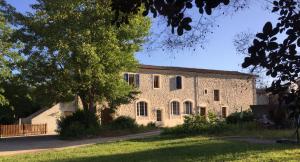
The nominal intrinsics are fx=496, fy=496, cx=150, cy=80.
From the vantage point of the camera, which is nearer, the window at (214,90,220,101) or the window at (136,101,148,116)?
the window at (136,101,148,116)

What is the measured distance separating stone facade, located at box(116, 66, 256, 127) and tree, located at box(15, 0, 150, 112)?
11407 mm

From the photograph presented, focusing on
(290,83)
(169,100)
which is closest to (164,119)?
(169,100)

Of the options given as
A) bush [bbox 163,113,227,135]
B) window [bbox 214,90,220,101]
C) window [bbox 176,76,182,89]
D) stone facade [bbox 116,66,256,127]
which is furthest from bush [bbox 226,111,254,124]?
window [bbox 214,90,220,101]

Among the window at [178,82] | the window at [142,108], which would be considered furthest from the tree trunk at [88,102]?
the window at [178,82]

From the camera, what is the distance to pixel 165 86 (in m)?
48.7

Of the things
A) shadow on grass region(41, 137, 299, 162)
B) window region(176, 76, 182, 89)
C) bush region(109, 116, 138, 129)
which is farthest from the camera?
window region(176, 76, 182, 89)

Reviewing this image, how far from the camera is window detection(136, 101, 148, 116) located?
46.3 m

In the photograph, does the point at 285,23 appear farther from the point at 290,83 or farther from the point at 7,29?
the point at 7,29

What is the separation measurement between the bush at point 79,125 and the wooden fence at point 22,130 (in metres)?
12.5

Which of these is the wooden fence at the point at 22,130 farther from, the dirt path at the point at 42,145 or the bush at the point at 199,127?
the bush at the point at 199,127

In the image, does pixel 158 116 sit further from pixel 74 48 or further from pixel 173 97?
pixel 74 48

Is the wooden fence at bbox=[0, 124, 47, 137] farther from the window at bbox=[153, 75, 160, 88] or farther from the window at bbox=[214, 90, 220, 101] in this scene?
the window at bbox=[214, 90, 220, 101]

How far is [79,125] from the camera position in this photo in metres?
31.1

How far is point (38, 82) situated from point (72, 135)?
4499 mm
